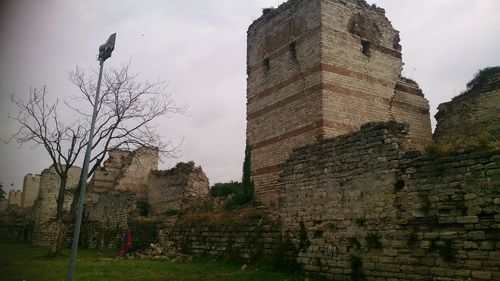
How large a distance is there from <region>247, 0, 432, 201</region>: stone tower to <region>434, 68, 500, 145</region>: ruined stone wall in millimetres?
1525

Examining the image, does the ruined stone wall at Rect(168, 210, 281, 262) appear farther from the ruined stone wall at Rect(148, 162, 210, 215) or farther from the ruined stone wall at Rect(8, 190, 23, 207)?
the ruined stone wall at Rect(8, 190, 23, 207)

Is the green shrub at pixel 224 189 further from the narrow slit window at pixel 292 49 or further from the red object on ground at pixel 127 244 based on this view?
the narrow slit window at pixel 292 49

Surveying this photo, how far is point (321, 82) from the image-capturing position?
1467 cm

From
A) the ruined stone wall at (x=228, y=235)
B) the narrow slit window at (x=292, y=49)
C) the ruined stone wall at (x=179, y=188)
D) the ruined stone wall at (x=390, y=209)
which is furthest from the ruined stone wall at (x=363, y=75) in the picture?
the ruined stone wall at (x=179, y=188)

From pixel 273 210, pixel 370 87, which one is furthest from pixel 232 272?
pixel 370 87

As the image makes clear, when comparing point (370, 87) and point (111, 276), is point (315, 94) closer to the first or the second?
→ point (370, 87)

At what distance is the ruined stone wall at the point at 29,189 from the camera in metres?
43.8

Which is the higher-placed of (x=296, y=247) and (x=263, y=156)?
(x=263, y=156)

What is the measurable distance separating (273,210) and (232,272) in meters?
2.43

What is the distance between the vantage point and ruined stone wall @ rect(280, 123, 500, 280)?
643 centimetres

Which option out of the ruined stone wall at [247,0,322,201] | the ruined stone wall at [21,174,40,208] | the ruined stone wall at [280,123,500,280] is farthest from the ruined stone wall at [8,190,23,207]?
the ruined stone wall at [280,123,500,280]

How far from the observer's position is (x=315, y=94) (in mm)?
14781

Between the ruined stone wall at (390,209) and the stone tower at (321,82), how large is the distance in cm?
481

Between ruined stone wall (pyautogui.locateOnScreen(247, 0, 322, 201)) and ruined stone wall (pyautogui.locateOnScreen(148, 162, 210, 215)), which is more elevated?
ruined stone wall (pyautogui.locateOnScreen(247, 0, 322, 201))
